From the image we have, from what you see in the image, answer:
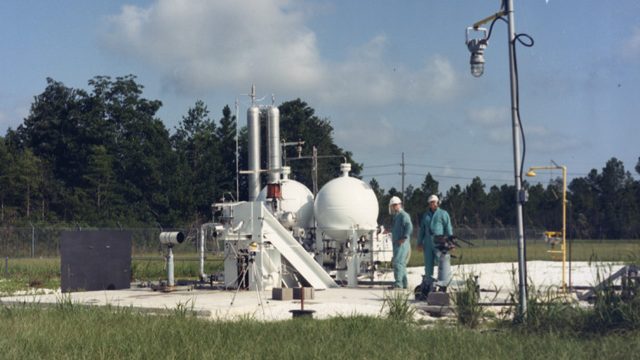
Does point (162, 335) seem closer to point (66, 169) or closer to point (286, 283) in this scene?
point (286, 283)

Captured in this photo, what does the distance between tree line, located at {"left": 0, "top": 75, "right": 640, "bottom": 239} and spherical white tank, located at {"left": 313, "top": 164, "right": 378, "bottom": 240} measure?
27827 mm

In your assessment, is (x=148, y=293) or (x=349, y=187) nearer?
(x=148, y=293)

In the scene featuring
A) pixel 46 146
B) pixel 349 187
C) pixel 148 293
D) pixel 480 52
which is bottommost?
pixel 148 293

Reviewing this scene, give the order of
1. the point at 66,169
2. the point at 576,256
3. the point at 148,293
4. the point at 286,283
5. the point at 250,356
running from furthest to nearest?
the point at 66,169 → the point at 576,256 → the point at 286,283 → the point at 148,293 → the point at 250,356

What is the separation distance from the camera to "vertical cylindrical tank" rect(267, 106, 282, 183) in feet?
73.0

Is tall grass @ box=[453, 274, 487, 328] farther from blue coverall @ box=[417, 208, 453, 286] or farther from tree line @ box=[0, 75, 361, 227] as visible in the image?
tree line @ box=[0, 75, 361, 227]

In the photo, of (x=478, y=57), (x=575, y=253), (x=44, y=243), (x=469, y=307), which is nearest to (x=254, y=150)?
(x=478, y=57)

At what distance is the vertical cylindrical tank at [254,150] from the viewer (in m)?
22.3

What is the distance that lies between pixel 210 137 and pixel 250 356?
55.7 metres

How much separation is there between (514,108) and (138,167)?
1968 inches

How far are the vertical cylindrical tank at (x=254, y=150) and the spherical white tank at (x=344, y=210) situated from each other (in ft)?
5.85

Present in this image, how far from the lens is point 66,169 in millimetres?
62031

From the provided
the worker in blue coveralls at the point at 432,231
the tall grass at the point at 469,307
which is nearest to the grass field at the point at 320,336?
the tall grass at the point at 469,307

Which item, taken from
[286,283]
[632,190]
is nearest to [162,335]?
[286,283]
